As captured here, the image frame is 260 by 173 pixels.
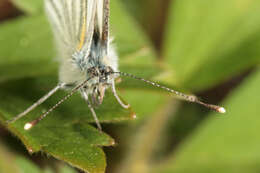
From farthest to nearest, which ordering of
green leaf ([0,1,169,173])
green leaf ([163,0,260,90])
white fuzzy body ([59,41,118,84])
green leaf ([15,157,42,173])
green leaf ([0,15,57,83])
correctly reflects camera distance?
1. green leaf ([163,0,260,90])
2. green leaf ([0,15,57,83])
3. green leaf ([15,157,42,173])
4. white fuzzy body ([59,41,118,84])
5. green leaf ([0,1,169,173])

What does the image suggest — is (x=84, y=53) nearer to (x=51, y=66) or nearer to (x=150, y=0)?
(x=51, y=66)

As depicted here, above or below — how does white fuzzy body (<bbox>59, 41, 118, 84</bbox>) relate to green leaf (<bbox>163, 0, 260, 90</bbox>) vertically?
below

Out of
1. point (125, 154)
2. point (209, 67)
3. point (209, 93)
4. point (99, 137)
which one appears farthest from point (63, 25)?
point (209, 93)

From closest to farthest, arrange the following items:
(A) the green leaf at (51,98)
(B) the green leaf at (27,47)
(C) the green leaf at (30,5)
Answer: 1. (A) the green leaf at (51,98)
2. (B) the green leaf at (27,47)
3. (C) the green leaf at (30,5)

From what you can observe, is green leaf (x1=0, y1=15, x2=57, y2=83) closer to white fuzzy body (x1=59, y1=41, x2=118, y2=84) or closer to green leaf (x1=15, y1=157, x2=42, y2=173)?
white fuzzy body (x1=59, y1=41, x2=118, y2=84)

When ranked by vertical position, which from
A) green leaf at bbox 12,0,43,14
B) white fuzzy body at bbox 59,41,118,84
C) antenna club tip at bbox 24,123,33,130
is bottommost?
antenna club tip at bbox 24,123,33,130

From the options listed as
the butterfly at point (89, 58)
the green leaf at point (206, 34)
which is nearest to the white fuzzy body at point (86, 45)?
the butterfly at point (89, 58)

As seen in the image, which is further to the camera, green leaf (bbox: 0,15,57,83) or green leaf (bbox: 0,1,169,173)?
green leaf (bbox: 0,15,57,83)

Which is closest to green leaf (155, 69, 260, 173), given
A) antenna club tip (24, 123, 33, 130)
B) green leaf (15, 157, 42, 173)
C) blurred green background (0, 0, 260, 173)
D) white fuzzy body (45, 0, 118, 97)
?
blurred green background (0, 0, 260, 173)

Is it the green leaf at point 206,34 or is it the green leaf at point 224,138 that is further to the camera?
the green leaf at point 206,34

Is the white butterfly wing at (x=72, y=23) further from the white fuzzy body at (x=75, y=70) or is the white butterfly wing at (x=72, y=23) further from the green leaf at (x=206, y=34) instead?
the green leaf at (x=206, y=34)
